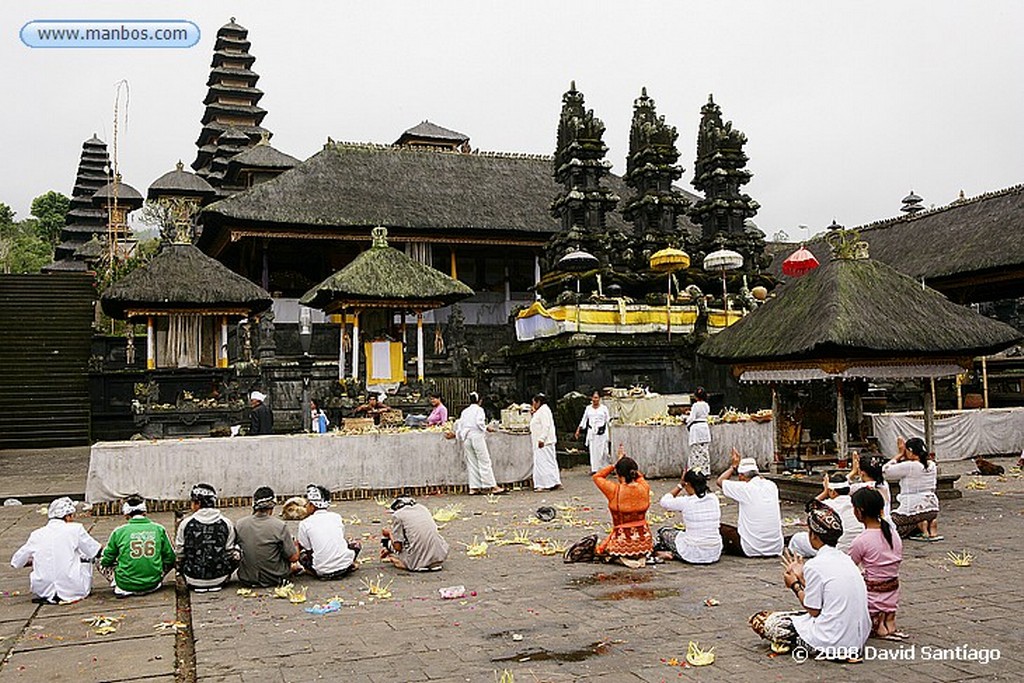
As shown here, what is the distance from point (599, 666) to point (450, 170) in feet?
99.8

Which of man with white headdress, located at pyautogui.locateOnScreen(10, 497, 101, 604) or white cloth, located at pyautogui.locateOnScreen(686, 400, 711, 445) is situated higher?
white cloth, located at pyautogui.locateOnScreen(686, 400, 711, 445)

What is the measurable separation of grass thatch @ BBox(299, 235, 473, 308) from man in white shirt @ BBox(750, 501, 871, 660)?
53.8 ft

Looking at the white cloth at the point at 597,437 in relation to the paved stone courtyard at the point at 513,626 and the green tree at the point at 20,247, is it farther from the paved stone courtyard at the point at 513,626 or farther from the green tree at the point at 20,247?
the green tree at the point at 20,247

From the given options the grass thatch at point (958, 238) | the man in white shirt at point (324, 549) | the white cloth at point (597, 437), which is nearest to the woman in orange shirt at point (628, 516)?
the man in white shirt at point (324, 549)

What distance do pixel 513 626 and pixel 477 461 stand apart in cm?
849

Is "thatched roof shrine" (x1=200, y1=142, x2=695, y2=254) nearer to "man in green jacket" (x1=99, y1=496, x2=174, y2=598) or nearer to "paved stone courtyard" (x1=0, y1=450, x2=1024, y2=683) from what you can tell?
"paved stone courtyard" (x1=0, y1=450, x2=1024, y2=683)

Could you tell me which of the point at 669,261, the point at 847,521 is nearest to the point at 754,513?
the point at 847,521

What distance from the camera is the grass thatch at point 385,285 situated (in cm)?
2173

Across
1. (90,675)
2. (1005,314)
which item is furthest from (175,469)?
(1005,314)

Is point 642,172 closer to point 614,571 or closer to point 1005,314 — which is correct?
point 1005,314

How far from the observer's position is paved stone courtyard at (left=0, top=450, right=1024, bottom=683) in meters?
6.12

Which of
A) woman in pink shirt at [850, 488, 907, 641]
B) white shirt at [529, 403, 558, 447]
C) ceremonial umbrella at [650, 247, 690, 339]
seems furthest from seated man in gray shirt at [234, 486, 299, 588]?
ceremonial umbrella at [650, 247, 690, 339]

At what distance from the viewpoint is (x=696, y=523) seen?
9.53 m

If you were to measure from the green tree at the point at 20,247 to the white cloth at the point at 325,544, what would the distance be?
50.8 meters
